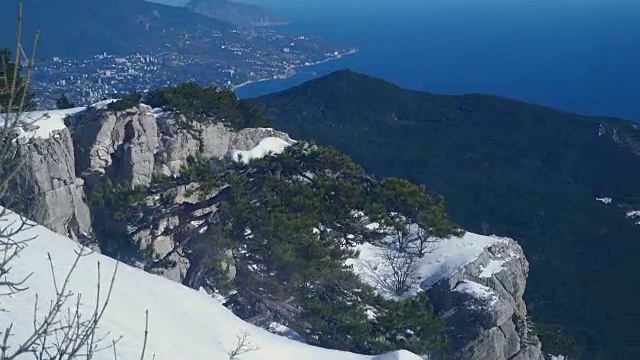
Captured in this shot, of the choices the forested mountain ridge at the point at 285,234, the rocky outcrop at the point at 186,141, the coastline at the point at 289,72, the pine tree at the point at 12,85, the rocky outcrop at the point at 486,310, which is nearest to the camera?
the pine tree at the point at 12,85

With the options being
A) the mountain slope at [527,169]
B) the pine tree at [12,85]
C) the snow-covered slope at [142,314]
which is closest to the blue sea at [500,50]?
the mountain slope at [527,169]

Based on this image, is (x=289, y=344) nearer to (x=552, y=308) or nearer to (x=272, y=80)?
(x=552, y=308)

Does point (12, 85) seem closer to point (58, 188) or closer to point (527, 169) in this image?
point (58, 188)

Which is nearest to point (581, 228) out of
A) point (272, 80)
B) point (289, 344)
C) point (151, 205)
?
point (151, 205)

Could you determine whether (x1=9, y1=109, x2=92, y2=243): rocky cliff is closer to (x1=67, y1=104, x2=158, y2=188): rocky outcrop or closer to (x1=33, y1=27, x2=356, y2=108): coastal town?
(x1=67, y1=104, x2=158, y2=188): rocky outcrop

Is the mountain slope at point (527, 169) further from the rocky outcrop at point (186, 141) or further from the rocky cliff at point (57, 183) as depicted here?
the rocky cliff at point (57, 183)

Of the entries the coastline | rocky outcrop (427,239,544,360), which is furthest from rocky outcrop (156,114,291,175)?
the coastline

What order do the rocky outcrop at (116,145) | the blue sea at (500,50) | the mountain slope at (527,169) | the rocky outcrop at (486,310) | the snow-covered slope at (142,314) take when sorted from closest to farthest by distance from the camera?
the snow-covered slope at (142,314) → the rocky outcrop at (486,310) → the rocky outcrop at (116,145) → the mountain slope at (527,169) → the blue sea at (500,50)
